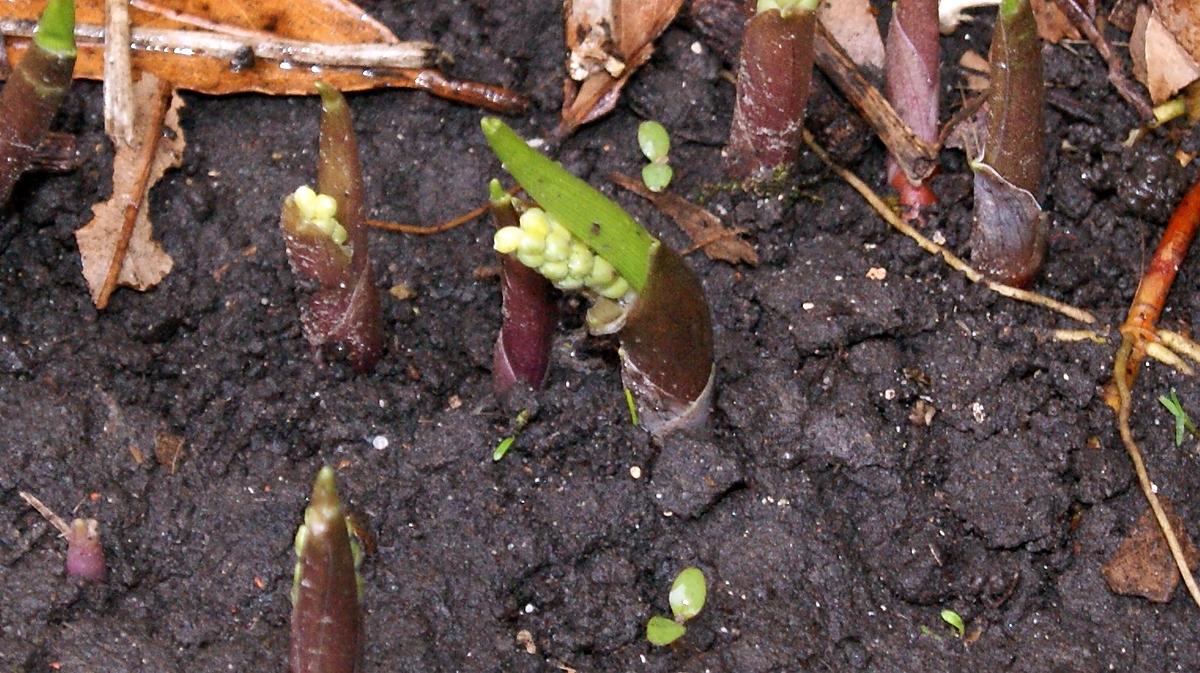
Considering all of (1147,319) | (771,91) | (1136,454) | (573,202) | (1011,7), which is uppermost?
(1011,7)

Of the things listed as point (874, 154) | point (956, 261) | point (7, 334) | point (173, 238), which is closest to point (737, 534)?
point (956, 261)

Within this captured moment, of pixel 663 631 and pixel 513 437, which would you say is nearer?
pixel 663 631

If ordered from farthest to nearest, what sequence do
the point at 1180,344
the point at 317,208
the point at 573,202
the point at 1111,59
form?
the point at 1111,59 < the point at 1180,344 < the point at 317,208 < the point at 573,202

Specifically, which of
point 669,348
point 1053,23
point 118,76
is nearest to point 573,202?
point 669,348

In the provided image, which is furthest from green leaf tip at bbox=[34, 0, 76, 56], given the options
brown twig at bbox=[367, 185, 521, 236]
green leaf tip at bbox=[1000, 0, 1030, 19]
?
green leaf tip at bbox=[1000, 0, 1030, 19]

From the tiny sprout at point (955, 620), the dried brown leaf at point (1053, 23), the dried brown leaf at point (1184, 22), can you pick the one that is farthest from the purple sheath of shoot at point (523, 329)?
the dried brown leaf at point (1184, 22)

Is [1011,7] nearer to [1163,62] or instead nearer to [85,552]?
[1163,62]
